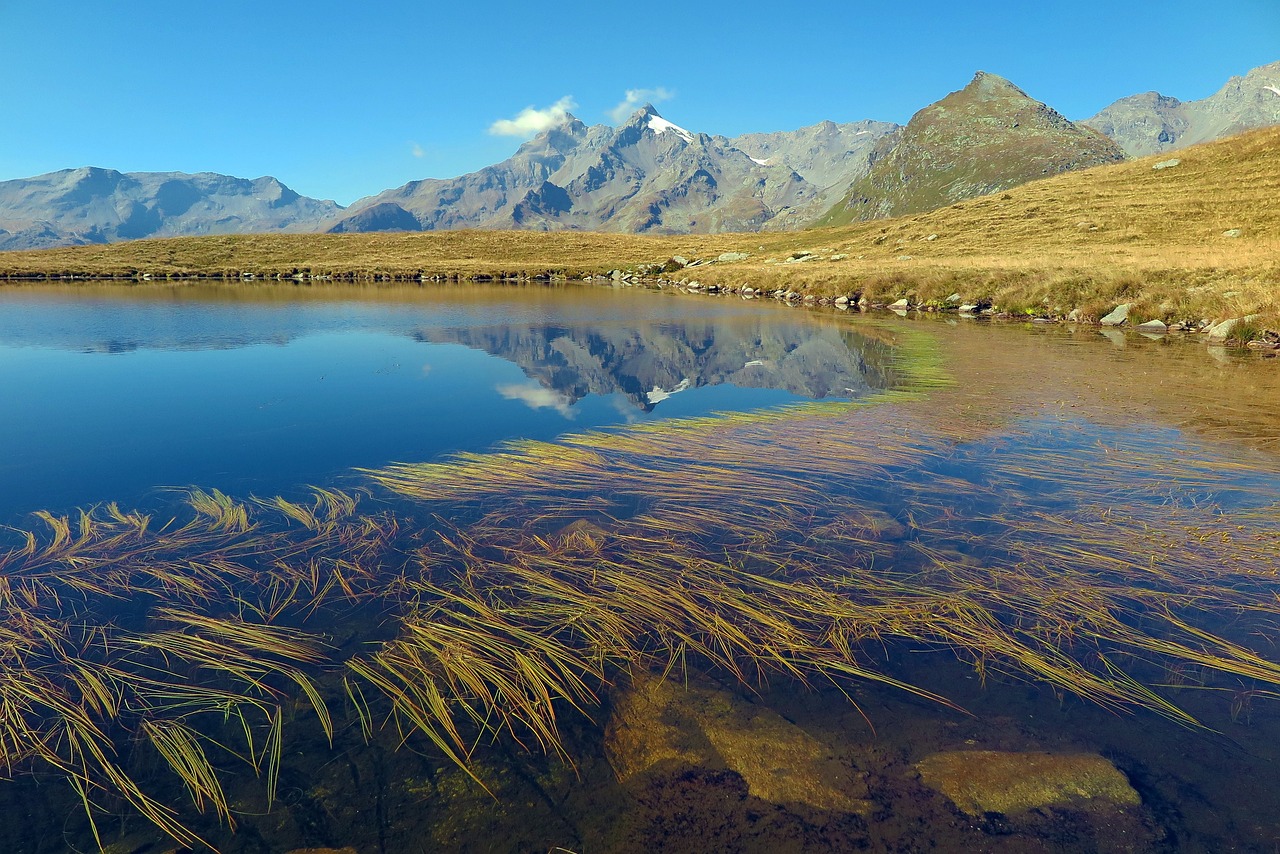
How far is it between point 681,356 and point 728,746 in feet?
55.3

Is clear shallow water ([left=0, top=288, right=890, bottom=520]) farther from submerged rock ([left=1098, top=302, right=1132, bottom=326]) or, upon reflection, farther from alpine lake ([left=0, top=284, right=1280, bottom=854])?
submerged rock ([left=1098, top=302, right=1132, bottom=326])

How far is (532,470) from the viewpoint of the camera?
8.90 meters

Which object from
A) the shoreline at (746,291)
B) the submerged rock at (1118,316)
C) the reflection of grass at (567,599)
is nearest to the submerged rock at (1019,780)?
the reflection of grass at (567,599)

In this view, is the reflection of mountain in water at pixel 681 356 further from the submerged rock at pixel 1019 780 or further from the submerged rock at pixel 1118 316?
the submerged rock at pixel 1118 316

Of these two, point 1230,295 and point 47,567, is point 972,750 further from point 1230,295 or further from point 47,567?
point 1230,295

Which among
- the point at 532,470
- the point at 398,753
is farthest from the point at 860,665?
the point at 532,470

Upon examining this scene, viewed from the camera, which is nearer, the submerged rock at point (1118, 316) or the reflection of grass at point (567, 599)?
the reflection of grass at point (567, 599)

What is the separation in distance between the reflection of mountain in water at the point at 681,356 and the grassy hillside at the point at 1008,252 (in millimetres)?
12894

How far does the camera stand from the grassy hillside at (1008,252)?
26516 mm

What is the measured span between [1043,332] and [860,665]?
24.2 m

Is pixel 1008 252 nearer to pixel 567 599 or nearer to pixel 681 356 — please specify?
pixel 681 356

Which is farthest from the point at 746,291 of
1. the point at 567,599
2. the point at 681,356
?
the point at 567,599

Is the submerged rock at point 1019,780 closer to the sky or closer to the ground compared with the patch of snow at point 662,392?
closer to the ground

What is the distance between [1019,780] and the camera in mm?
3686
